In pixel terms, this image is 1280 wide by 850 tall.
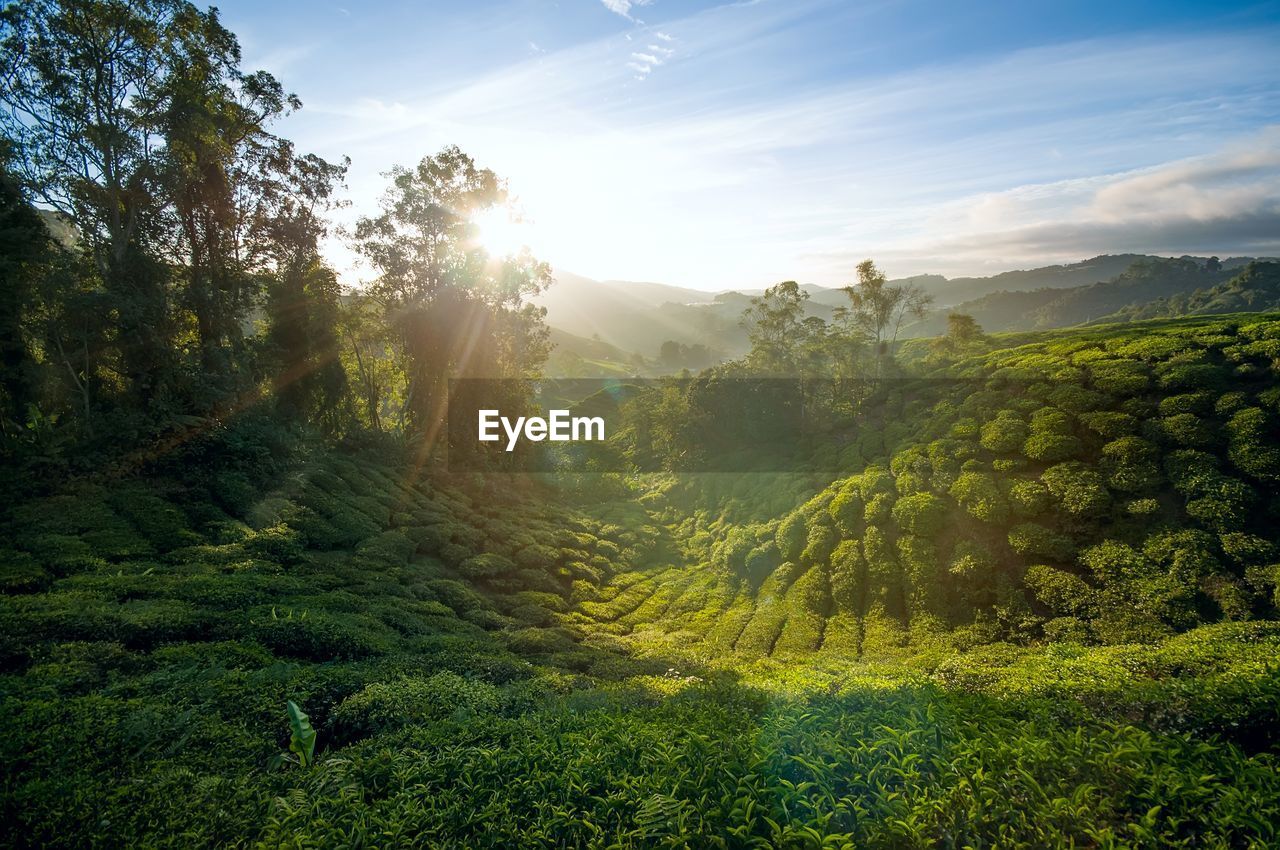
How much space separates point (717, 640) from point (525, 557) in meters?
7.80

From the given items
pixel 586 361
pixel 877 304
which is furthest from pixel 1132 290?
pixel 877 304

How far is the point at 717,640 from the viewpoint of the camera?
53.5 feet

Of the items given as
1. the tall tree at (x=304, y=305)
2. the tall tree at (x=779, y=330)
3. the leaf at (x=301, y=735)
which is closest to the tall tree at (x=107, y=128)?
the tall tree at (x=304, y=305)

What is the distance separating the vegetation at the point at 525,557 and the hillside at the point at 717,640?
0.06m

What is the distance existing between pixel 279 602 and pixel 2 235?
14.7m

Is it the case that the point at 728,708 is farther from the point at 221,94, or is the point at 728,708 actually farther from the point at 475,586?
the point at 221,94

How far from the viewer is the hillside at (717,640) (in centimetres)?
398

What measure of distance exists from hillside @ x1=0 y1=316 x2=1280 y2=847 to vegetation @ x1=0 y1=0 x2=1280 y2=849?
0.06 m

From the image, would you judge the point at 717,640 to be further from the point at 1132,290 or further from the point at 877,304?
the point at 1132,290

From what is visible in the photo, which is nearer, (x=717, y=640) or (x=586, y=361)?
(x=717, y=640)

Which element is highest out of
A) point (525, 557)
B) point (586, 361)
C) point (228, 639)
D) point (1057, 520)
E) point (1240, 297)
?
point (1240, 297)

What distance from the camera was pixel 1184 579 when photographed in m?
11.8

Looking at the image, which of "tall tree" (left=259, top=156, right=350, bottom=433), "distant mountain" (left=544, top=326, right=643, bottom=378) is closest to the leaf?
"tall tree" (left=259, top=156, right=350, bottom=433)

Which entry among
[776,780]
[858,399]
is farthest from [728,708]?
[858,399]
